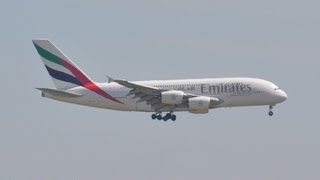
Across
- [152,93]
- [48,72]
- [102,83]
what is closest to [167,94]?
[152,93]

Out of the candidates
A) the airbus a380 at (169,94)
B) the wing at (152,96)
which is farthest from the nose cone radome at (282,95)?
the wing at (152,96)

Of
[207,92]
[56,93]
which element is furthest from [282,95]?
[56,93]

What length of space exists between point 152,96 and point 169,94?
2.45 m

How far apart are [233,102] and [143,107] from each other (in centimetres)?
960

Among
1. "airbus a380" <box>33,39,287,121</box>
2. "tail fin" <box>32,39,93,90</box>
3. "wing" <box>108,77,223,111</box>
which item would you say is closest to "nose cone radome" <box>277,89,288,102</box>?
"airbus a380" <box>33,39,287,121</box>

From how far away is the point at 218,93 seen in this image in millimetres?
105562

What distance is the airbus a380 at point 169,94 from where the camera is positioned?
10506 centimetres

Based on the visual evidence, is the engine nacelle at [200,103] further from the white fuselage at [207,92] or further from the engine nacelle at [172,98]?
the white fuselage at [207,92]

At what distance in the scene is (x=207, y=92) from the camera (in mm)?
106312

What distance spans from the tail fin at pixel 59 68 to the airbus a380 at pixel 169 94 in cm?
13

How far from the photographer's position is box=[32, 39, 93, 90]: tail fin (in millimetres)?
111938

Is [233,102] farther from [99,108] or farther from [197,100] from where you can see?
[99,108]

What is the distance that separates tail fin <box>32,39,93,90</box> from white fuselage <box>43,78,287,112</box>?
6.09ft

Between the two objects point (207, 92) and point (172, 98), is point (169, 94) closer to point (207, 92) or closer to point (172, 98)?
point (172, 98)
